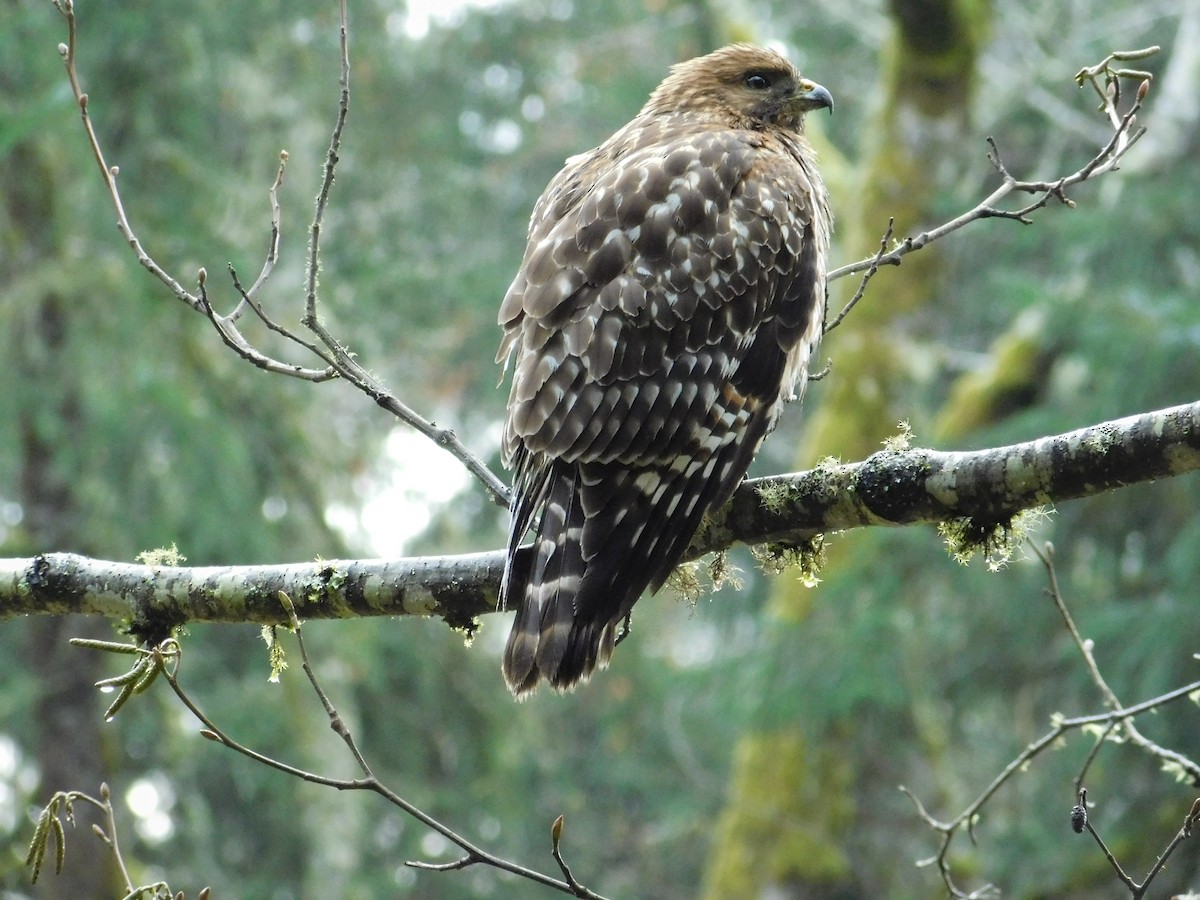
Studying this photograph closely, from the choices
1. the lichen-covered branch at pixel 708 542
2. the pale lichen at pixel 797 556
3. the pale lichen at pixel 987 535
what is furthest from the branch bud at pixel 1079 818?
the pale lichen at pixel 797 556

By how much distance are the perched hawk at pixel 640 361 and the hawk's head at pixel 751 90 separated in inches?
28.5

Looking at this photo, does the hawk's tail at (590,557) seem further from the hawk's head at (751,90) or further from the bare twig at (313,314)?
the hawk's head at (751,90)

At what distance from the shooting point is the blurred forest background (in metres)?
7.80

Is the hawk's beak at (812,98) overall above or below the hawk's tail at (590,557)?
above

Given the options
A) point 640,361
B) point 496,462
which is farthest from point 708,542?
point 496,462

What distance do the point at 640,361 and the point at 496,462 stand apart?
9288 millimetres

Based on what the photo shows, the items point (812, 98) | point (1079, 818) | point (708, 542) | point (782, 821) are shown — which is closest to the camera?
point (1079, 818)

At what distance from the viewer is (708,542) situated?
132 inches

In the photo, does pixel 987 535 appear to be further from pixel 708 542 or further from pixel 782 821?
pixel 782 821

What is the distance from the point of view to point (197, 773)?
37.6 ft

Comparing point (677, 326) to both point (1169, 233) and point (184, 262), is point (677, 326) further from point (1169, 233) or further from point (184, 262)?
point (1169, 233)

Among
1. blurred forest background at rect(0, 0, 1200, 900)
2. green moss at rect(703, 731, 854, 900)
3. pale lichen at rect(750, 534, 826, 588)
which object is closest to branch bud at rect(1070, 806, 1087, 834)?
pale lichen at rect(750, 534, 826, 588)

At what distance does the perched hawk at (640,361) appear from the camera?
3301mm

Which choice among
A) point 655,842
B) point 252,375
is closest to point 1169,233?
point 252,375
